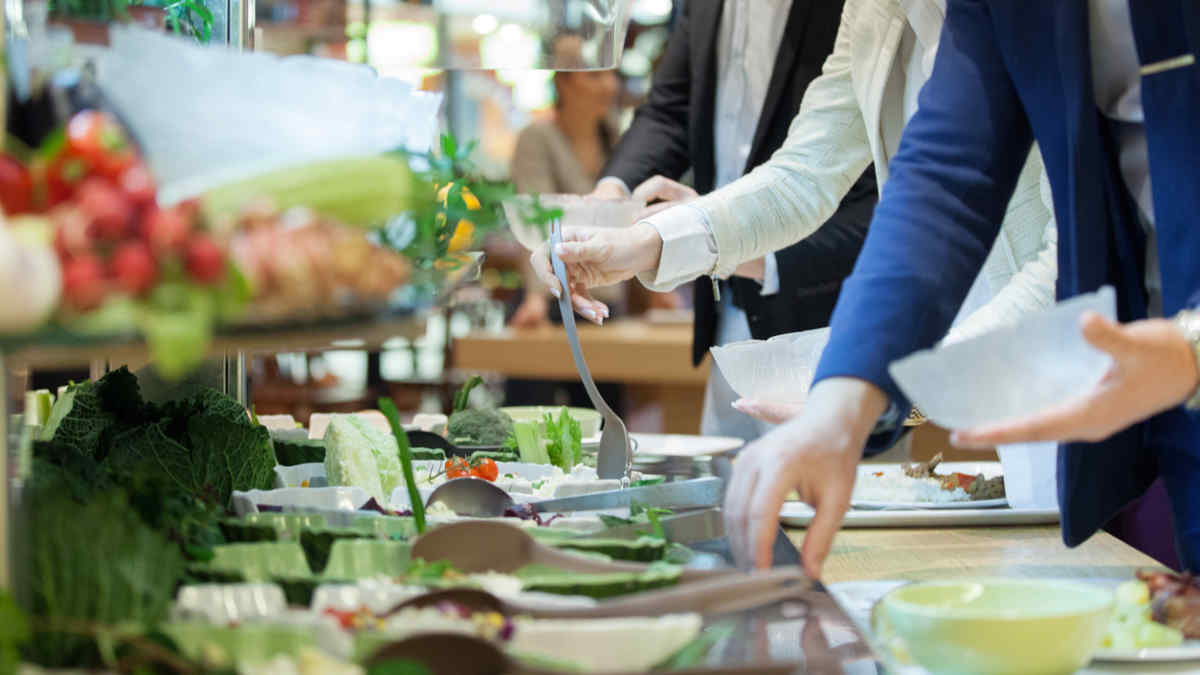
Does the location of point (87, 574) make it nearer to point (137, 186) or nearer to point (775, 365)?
point (137, 186)

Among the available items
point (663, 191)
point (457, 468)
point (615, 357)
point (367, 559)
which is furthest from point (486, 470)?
point (615, 357)

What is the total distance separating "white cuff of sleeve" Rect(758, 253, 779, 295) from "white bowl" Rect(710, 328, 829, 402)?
0.99 meters

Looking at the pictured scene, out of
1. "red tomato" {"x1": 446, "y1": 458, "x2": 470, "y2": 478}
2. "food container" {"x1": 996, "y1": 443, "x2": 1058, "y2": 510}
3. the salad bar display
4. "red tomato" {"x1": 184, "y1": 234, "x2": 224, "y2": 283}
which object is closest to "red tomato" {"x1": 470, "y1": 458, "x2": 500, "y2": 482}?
"red tomato" {"x1": 446, "y1": 458, "x2": 470, "y2": 478}

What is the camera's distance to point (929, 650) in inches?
35.0

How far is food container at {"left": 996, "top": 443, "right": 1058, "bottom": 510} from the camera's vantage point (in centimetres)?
176

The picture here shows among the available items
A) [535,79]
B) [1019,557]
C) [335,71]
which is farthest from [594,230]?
[535,79]

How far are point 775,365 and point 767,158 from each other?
3.91 ft

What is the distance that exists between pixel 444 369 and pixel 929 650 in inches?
220

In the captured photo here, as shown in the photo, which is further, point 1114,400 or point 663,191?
point 663,191

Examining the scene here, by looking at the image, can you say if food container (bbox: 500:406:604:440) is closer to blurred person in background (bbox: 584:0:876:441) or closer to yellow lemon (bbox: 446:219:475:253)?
blurred person in background (bbox: 584:0:876:441)

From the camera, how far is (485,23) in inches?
81.6

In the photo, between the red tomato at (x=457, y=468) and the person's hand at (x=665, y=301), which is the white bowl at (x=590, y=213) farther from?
the person's hand at (x=665, y=301)

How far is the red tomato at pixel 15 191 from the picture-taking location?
2.44 ft

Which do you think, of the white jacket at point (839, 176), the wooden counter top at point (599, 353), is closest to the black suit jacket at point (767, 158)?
the white jacket at point (839, 176)
